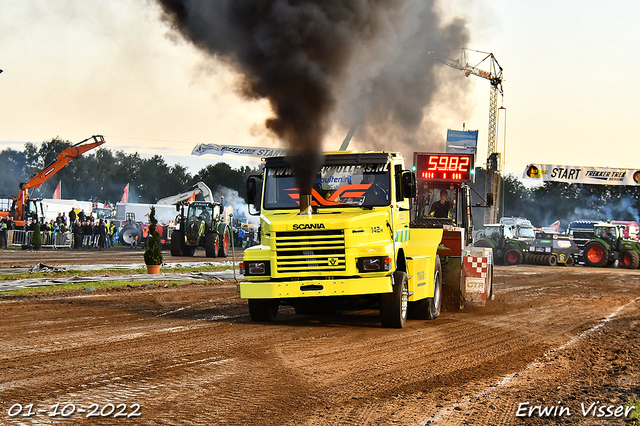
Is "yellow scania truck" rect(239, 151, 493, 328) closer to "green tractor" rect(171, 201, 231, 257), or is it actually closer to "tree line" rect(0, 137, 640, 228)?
"green tractor" rect(171, 201, 231, 257)

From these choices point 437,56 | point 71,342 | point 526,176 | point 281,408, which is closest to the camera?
point 281,408

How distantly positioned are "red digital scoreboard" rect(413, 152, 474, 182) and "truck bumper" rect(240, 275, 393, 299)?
5.01 metres

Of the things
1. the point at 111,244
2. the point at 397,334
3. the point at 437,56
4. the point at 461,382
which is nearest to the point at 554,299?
the point at 437,56

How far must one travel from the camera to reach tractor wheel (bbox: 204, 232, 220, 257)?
31219 mm

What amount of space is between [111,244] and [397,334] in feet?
118

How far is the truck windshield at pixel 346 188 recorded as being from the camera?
1048 cm

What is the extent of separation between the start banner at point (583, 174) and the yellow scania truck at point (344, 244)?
38380mm

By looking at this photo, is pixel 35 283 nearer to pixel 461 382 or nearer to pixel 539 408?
pixel 461 382

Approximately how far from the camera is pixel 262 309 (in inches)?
422

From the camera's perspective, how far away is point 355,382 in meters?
6.48

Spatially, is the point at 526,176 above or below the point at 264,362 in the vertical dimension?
above

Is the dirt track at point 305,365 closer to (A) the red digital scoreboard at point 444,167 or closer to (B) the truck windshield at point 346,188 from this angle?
(B) the truck windshield at point 346,188

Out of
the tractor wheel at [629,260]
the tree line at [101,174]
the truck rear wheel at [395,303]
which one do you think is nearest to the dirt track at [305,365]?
the truck rear wheel at [395,303]

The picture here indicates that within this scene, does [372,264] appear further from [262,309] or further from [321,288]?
Result: [262,309]
